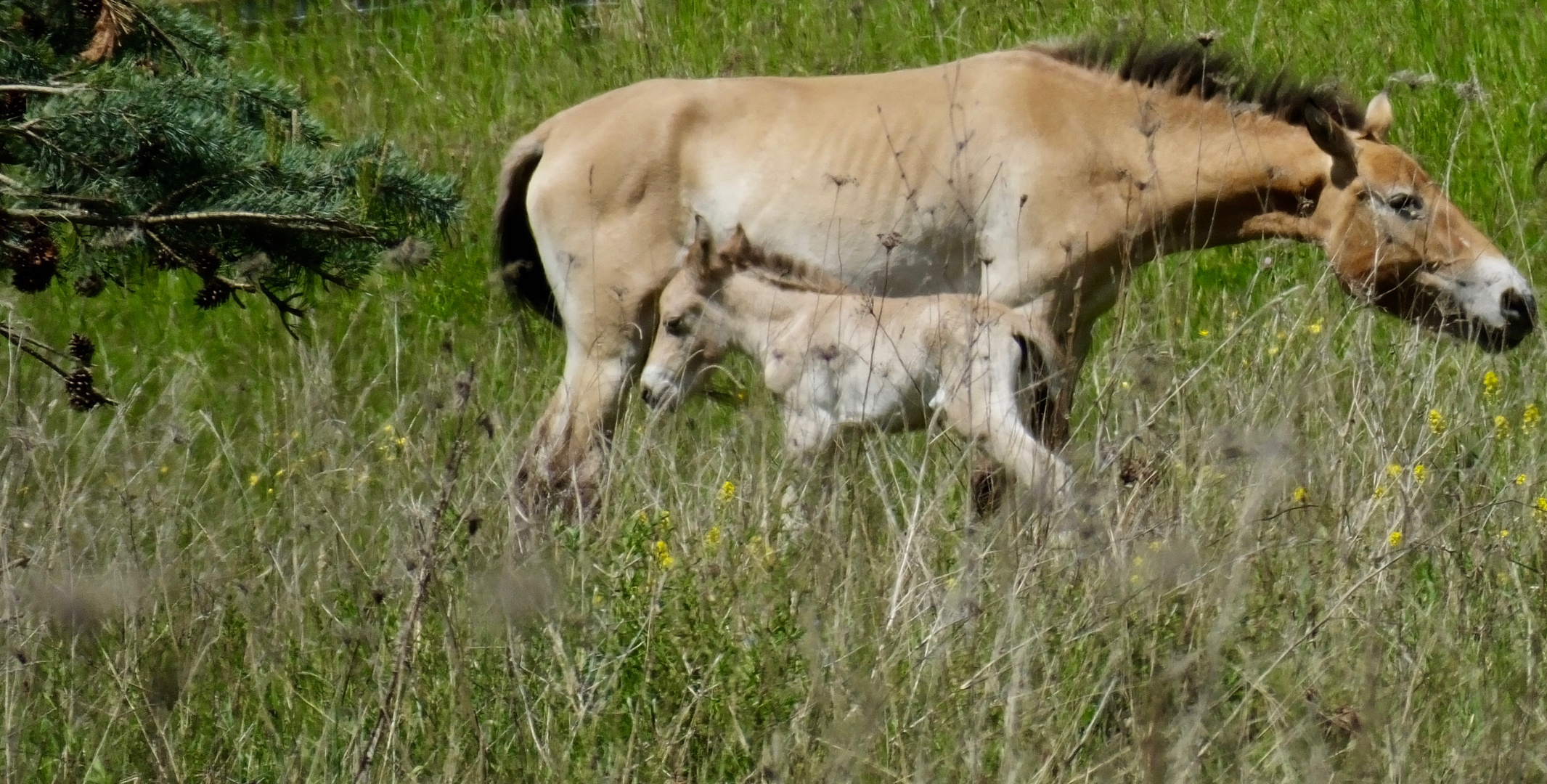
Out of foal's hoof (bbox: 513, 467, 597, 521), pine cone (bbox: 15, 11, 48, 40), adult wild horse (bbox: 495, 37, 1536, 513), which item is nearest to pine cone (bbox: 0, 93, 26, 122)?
pine cone (bbox: 15, 11, 48, 40)

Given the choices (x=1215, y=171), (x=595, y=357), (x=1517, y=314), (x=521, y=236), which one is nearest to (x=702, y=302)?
(x=595, y=357)

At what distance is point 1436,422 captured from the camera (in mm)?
5074

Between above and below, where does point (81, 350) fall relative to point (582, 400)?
above

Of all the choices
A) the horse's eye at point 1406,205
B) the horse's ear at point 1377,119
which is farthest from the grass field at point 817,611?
the horse's ear at point 1377,119

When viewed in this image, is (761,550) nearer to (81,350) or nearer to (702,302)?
(81,350)

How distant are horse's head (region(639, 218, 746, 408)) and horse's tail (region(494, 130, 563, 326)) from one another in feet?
2.89

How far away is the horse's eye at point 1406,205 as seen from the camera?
6.38 metres

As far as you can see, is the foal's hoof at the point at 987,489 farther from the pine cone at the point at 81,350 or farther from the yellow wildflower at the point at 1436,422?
the pine cone at the point at 81,350

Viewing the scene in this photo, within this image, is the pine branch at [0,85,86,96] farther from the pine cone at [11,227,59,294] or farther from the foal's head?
the foal's head

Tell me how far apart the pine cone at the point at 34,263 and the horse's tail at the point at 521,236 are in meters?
3.83

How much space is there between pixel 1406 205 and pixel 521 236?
346 cm

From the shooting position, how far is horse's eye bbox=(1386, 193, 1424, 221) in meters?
6.38

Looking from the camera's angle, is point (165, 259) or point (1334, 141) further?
point (1334, 141)

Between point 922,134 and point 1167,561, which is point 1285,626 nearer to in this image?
point 1167,561
